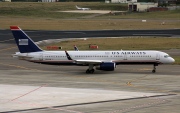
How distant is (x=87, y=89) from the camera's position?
2028 inches

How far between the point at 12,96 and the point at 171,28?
312 feet

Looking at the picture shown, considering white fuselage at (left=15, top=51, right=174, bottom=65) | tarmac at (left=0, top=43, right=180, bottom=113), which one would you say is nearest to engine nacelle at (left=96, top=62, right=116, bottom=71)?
tarmac at (left=0, top=43, right=180, bottom=113)

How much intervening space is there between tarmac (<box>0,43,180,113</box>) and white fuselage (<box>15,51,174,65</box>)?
1716mm

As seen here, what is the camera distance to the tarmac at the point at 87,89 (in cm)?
4169

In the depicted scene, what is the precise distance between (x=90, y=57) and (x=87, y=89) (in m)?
14.3

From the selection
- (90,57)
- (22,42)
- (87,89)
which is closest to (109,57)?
(90,57)

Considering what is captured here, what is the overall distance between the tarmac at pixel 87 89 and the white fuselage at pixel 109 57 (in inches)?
67.6

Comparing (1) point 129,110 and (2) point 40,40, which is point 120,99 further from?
(2) point 40,40

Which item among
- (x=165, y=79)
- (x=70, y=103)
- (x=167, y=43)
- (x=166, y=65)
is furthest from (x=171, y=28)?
(x=70, y=103)

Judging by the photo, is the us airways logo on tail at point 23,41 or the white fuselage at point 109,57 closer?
the white fuselage at point 109,57

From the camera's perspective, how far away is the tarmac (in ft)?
137

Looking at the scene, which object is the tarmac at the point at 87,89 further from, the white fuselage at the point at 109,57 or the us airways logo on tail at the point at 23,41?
the us airways logo on tail at the point at 23,41

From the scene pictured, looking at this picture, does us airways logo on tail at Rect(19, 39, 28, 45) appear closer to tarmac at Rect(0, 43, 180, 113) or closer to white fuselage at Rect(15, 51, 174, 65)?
white fuselage at Rect(15, 51, 174, 65)

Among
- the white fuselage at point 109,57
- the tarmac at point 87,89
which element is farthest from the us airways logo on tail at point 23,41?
the tarmac at point 87,89
